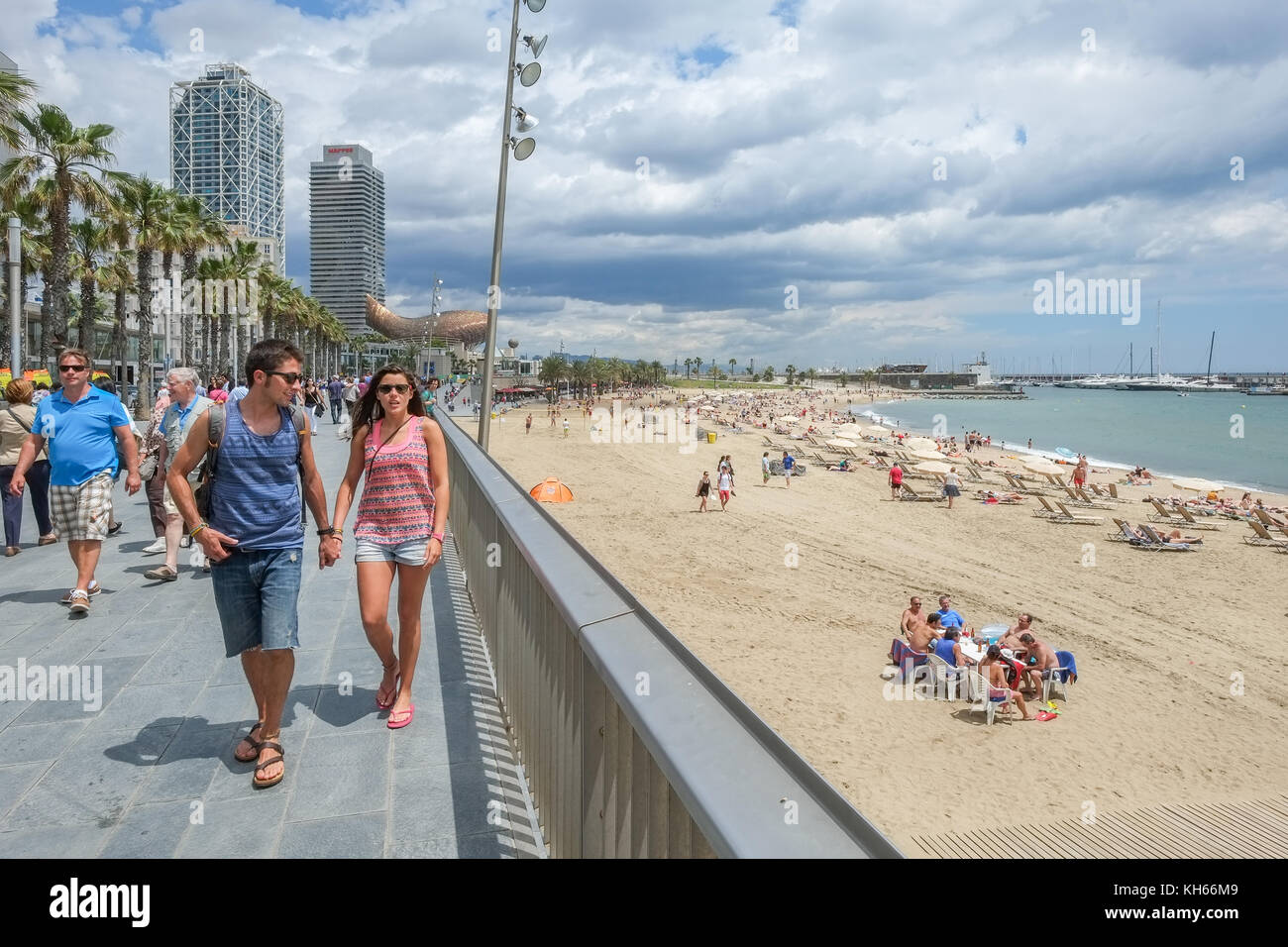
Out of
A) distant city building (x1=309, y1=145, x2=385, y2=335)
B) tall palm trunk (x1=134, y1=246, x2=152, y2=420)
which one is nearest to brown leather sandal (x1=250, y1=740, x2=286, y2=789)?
A: tall palm trunk (x1=134, y1=246, x2=152, y2=420)

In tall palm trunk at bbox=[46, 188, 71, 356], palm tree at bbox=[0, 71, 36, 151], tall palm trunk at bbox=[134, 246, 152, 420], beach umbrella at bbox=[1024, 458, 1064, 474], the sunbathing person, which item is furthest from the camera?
beach umbrella at bbox=[1024, 458, 1064, 474]

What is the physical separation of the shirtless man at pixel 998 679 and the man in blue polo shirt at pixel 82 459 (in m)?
8.93

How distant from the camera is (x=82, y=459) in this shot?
5.42 m

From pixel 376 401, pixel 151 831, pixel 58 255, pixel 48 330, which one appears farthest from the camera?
pixel 48 330

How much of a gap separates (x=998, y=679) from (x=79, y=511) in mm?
9432

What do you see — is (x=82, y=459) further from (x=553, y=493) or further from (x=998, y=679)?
(x=553, y=493)

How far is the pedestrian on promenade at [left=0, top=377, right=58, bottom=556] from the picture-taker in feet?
23.6

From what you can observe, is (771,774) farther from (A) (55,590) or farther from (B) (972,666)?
(B) (972,666)

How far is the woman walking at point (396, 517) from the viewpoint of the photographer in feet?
12.3

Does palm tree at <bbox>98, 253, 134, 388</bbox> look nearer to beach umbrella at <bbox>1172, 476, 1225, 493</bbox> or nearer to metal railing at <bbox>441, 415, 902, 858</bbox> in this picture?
metal railing at <bbox>441, 415, 902, 858</bbox>

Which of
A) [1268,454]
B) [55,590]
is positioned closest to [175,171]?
[1268,454]

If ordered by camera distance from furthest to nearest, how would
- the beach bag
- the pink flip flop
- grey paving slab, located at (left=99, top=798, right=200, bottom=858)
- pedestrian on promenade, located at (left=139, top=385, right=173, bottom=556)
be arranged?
pedestrian on promenade, located at (left=139, top=385, right=173, bottom=556)
the pink flip flop
the beach bag
grey paving slab, located at (left=99, top=798, right=200, bottom=858)

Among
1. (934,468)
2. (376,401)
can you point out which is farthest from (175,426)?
(934,468)

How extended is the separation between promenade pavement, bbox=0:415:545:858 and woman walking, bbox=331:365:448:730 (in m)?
0.32
